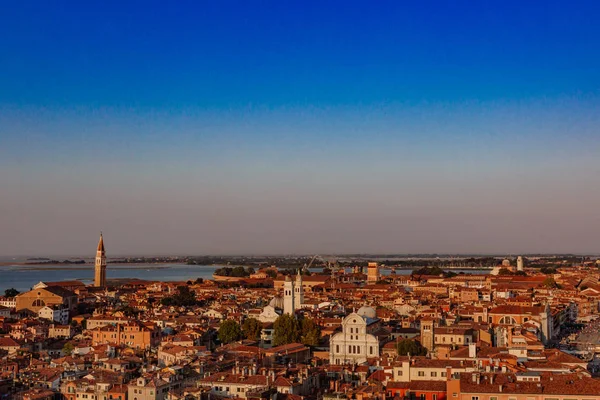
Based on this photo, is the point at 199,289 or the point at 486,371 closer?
the point at 486,371

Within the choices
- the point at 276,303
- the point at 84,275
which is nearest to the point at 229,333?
the point at 276,303

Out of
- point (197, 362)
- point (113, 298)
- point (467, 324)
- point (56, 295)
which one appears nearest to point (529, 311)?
point (467, 324)

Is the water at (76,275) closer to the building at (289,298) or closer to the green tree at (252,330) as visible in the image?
the building at (289,298)

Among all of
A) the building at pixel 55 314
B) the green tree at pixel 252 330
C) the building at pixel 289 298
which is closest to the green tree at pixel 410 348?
the green tree at pixel 252 330

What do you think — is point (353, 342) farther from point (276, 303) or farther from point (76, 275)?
point (76, 275)

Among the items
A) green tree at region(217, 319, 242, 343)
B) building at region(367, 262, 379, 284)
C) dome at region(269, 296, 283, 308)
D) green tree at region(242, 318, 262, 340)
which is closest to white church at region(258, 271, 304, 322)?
dome at region(269, 296, 283, 308)

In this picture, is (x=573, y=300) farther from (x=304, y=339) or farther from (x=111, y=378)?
(x=111, y=378)
